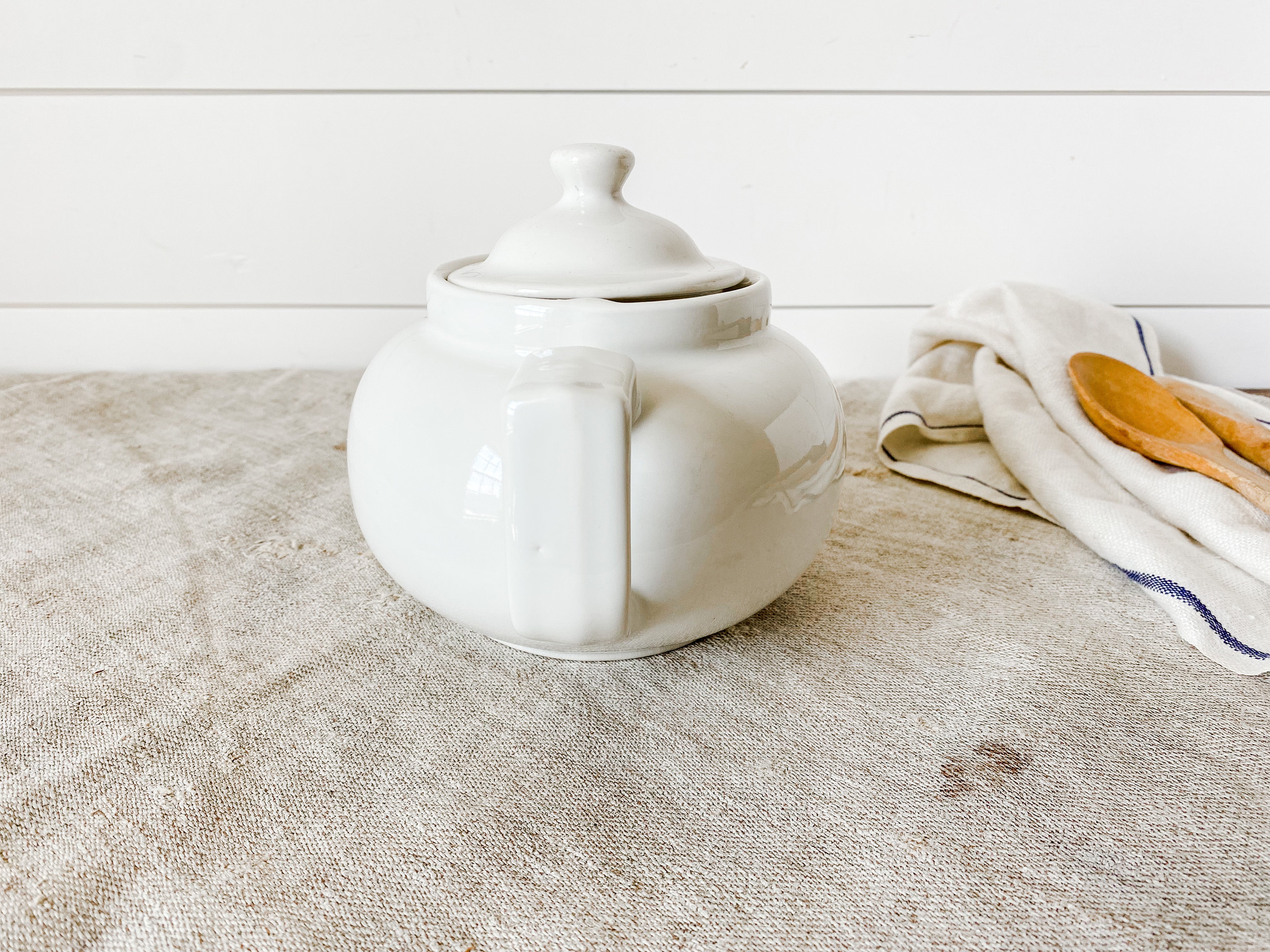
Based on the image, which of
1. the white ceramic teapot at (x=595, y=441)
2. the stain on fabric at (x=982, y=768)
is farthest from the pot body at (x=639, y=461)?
the stain on fabric at (x=982, y=768)

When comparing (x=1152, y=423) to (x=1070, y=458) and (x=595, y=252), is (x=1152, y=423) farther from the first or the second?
(x=595, y=252)

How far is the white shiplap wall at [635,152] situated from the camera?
91cm

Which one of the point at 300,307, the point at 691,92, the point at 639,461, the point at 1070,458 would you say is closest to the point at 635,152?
the point at 691,92

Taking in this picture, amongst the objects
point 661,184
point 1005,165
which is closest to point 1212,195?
point 1005,165

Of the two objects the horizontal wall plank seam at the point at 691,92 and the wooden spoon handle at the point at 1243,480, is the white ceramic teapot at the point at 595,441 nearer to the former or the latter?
the wooden spoon handle at the point at 1243,480

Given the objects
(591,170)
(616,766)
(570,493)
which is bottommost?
(616,766)

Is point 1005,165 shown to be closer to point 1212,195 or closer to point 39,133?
point 1212,195

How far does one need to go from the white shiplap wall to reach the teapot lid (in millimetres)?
557

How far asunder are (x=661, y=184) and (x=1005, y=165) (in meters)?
0.39

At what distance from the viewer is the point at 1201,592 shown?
48 cm

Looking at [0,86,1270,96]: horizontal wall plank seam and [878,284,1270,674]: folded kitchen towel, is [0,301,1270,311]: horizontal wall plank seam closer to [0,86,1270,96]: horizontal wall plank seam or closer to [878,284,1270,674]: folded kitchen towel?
[878,284,1270,674]: folded kitchen towel

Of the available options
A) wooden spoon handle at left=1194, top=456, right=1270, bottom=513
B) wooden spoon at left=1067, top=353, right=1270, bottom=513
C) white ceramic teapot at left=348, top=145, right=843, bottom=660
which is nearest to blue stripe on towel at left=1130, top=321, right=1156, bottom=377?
wooden spoon at left=1067, top=353, right=1270, bottom=513

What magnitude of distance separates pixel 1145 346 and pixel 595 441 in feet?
2.54

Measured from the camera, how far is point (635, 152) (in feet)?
3.14
